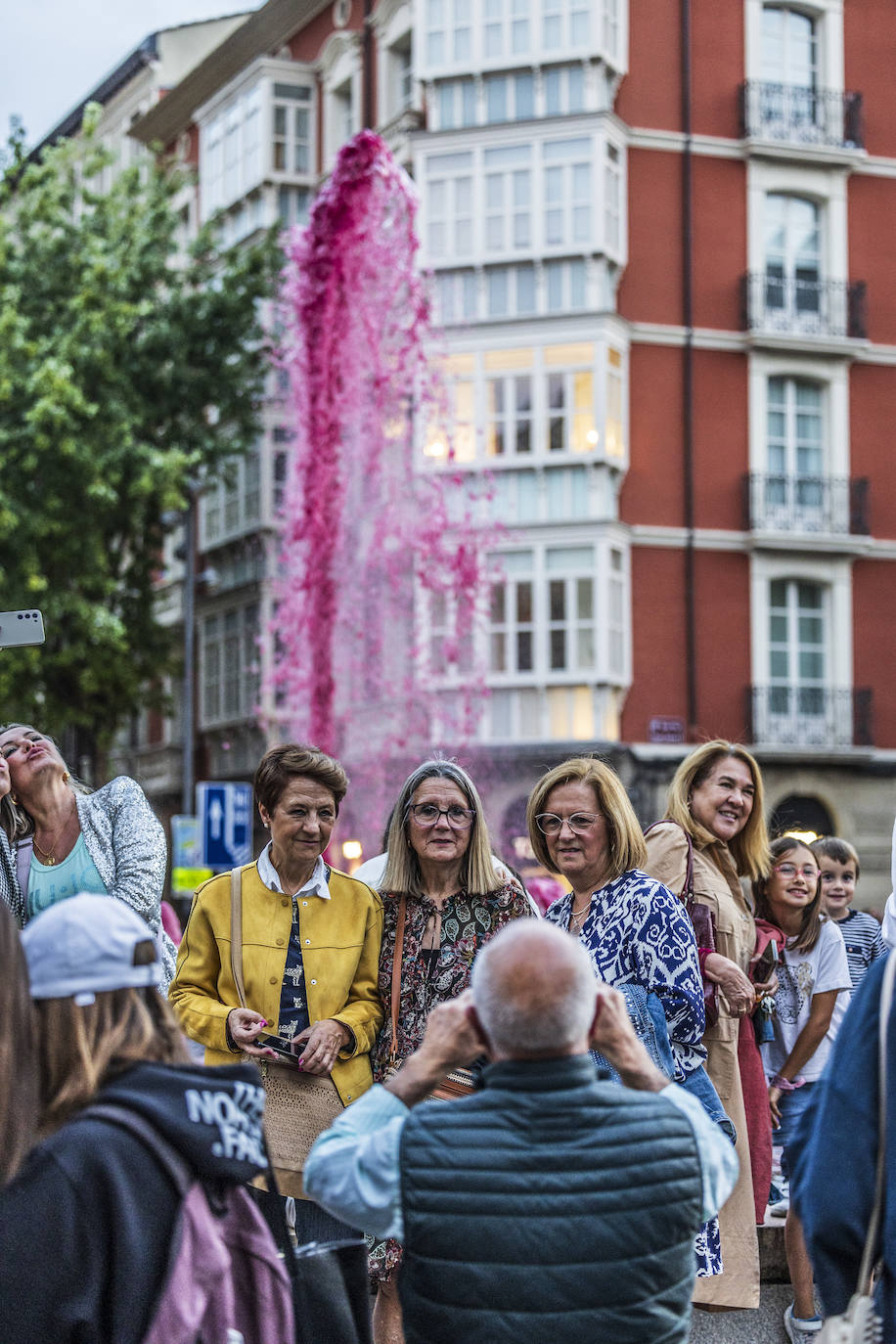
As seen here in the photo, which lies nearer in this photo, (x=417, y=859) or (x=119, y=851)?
(x=417, y=859)

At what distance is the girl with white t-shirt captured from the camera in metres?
7.78

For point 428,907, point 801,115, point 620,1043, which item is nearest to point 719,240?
point 801,115

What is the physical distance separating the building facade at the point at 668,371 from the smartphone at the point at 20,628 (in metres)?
23.8

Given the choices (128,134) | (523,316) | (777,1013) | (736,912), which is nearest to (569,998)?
(736,912)

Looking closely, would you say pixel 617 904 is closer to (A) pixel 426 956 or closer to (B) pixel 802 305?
(A) pixel 426 956

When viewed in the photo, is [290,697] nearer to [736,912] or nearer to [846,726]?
[846,726]

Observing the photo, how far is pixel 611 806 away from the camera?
5.75 metres

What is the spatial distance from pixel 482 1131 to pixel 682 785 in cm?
375

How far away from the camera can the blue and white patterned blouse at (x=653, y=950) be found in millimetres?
5562

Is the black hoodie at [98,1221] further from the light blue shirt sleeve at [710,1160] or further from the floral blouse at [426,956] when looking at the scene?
the floral blouse at [426,956]

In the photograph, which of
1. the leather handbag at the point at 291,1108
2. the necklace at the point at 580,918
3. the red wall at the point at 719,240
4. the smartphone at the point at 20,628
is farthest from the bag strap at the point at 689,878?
the red wall at the point at 719,240

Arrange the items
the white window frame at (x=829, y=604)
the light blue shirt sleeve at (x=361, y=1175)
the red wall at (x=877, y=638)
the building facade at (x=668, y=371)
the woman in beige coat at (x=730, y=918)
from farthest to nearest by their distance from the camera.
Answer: the red wall at (x=877, y=638) → the white window frame at (x=829, y=604) → the building facade at (x=668, y=371) → the woman in beige coat at (x=730, y=918) → the light blue shirt sleeve at (x=361, y=1175)

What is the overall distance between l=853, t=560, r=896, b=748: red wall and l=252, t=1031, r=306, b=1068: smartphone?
2861 cm

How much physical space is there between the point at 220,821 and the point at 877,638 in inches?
686
